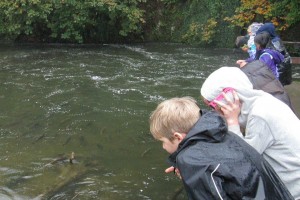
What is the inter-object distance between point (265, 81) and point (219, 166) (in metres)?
1.95

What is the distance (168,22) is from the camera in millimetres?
18203

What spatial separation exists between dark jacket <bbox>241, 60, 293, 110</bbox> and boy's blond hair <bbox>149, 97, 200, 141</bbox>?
157 cm

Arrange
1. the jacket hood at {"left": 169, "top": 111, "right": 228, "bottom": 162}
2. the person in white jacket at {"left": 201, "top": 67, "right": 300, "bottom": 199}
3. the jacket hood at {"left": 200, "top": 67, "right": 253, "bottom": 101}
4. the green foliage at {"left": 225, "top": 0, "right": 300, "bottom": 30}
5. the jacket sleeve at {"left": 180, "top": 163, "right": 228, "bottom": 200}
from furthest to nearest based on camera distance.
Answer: the green foliage at {"left": 225, "top": 0, "right": 300, "bottom": 30} < the jacket hood at {"left": 200, "top": 67, "right": 253, "bottom": 101} < the person in white jacket at {"left": 201, "top": 67, "right": 300, "bottom": 199} < the jacket hood at {"left": 169, "top": 111, "right": 228, "bottom": 162} < the jacket sleeve at {"left": 180, "top": 163, "right": 228, "bottom": 200}

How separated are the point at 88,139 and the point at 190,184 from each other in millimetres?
5175

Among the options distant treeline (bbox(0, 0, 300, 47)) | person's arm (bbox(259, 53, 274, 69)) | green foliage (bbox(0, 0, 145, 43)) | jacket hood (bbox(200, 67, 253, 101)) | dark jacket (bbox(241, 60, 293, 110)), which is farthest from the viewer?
green foliage (bbox(0, 0, 145, 43))

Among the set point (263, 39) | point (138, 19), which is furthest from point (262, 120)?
point (138, 19)

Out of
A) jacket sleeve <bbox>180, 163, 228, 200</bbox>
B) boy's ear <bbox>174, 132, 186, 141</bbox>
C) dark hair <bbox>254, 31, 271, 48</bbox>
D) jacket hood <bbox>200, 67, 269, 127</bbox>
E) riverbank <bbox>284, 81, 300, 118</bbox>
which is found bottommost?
riverbank <bbox>284, 81, 300, 118</bbox>

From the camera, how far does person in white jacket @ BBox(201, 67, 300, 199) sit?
8.32 ft

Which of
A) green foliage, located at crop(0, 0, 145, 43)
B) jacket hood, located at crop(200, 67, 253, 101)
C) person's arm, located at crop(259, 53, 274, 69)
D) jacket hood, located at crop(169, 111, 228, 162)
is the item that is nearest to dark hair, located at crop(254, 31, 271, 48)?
person's arm, located at crop(259, 53, 274, 69)

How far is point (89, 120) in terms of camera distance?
26.1 feet

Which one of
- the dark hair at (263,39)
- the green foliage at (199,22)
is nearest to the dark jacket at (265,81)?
the dark hair at (263,39)

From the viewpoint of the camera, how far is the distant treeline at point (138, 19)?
15719 millimetres

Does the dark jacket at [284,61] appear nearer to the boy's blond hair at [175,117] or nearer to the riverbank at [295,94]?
the riverbank at [295,94]

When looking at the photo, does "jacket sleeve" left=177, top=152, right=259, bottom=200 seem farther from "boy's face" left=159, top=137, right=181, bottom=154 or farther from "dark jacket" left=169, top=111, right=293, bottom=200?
"boy's face" left=159, top=137, right=181, bottom=154
